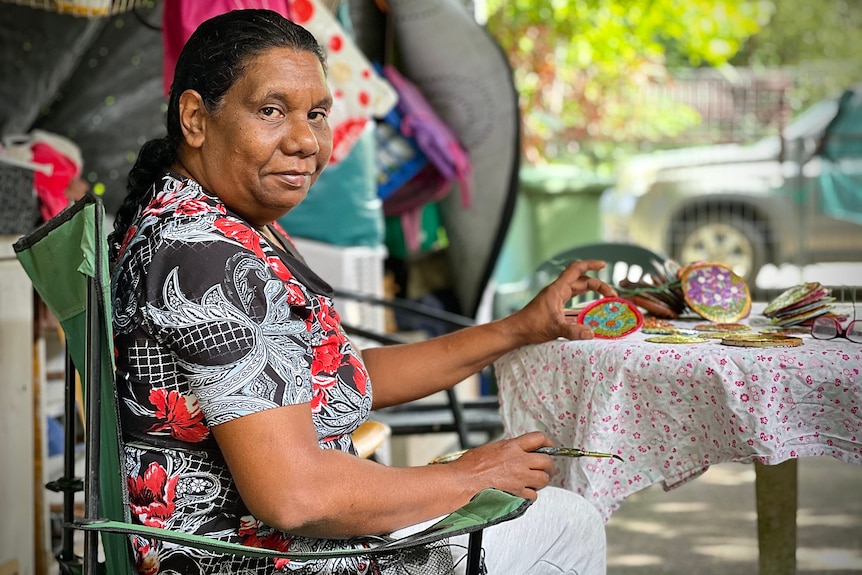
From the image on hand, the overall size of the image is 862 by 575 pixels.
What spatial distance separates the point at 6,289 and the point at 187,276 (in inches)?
59.9

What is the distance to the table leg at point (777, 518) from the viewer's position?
8.77 ft

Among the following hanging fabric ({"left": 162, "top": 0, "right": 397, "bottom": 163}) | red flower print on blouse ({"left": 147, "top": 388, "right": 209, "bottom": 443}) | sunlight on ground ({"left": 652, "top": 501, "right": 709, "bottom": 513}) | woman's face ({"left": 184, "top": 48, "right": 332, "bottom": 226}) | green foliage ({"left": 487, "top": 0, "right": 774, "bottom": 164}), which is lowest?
sunlight on ground ({"left": 652, "top": 501, "right": 709, "bottom": 513})

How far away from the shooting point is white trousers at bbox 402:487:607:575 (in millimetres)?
1907

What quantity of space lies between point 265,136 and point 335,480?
1.91ft

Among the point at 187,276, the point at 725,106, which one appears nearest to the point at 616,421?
the point at 187,276

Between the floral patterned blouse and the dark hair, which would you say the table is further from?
the dark hair

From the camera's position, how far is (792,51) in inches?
1043

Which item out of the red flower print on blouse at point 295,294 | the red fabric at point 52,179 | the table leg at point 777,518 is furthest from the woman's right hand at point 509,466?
the red fabric at point 52,179

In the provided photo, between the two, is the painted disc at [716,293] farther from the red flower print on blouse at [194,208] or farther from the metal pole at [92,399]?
the metal pole at [92,399]

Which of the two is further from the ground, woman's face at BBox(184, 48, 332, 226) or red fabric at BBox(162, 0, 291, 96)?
red fabric at BBox(162, 0, 291, 96)

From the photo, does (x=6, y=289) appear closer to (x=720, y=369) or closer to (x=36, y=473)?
(x=36, y=473)

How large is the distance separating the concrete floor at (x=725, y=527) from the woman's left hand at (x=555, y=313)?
1.68 m

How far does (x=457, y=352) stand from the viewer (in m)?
2.40

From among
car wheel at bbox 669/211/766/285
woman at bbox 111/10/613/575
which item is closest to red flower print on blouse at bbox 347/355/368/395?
woman at bbox 111/10/613/575
